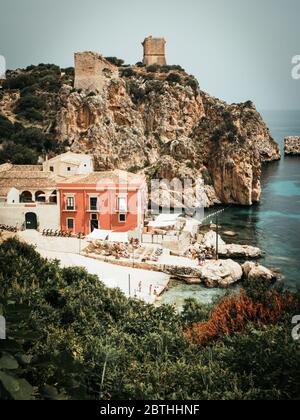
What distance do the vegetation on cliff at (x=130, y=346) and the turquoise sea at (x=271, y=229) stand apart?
8519 millimetres

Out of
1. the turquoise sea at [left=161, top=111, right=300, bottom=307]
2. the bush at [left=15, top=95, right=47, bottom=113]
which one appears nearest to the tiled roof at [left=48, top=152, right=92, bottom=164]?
the turquoise sea at [left=161, top=111, right=300, bottom=307]

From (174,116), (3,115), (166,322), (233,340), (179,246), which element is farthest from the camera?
(174,116)

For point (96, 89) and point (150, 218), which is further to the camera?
point (96, 89)

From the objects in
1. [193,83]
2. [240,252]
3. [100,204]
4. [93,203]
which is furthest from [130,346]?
[193,83]

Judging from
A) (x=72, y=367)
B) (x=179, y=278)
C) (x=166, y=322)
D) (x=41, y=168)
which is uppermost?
(x=41, y=168)

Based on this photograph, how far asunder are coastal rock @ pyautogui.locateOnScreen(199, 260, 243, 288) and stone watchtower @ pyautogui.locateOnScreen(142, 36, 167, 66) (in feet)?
158

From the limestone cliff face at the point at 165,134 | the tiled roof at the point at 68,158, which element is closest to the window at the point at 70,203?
the tiled roof at the point at 68,158

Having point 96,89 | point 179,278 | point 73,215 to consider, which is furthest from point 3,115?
point 179,278

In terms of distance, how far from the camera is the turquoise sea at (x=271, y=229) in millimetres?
21314

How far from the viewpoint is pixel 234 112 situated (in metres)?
50.5

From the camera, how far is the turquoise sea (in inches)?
839

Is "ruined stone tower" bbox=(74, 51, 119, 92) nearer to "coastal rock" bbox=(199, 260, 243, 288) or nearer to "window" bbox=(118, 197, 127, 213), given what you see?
"window" bbox=(118, 197, 127, 213)
